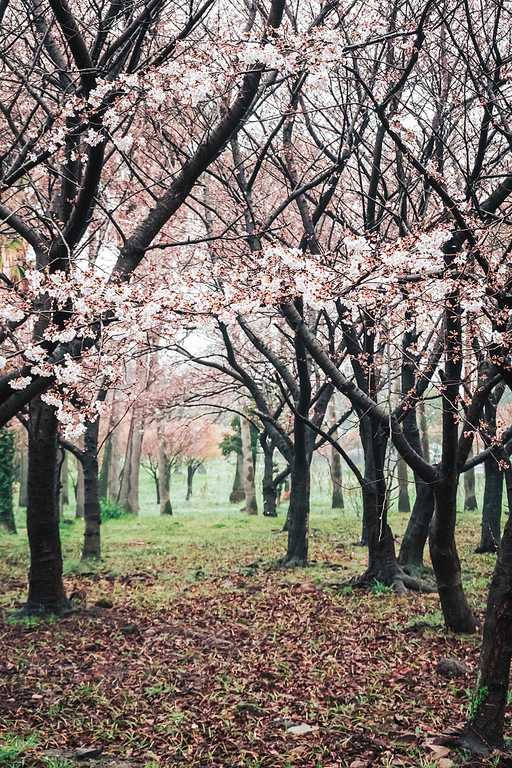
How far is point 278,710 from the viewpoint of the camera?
420 cm

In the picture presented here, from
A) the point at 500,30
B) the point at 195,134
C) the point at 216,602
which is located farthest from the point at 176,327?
the point at 500,30

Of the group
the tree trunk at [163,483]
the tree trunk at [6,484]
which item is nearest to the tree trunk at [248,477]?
the tree trunk at [163,483]

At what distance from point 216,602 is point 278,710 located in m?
3.62

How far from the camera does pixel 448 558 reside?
5.48 meters

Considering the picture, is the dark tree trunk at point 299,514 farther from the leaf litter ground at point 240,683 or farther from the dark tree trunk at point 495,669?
the dark tree trunk at point 495,669

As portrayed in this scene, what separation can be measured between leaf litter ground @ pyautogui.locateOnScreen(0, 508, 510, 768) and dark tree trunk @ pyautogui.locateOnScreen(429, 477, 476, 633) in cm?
20

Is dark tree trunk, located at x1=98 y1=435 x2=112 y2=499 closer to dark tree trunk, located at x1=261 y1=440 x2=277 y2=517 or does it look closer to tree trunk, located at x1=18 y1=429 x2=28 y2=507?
tree trunk, located at x1=18 y1=429 x2=28 y2=507

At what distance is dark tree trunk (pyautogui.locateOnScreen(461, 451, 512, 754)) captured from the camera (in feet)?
11.3

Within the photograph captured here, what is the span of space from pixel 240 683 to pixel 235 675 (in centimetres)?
24

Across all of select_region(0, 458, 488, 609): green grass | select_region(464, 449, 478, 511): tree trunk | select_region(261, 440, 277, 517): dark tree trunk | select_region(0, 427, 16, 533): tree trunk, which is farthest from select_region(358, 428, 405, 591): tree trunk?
select_region(464, 449, 478, 511): tree trunk

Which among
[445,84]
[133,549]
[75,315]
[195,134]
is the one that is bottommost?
[133,549]

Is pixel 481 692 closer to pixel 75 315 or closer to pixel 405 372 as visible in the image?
pixel 75 315

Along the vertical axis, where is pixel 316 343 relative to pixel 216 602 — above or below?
above

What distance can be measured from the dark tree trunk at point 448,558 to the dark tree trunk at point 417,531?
109 inches
